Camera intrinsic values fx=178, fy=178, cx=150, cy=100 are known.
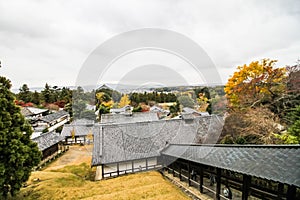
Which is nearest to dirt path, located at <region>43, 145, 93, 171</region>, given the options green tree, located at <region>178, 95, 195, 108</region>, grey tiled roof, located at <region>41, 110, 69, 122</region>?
grey tiled roof, located at <region>41, 110, 69, 122</region>

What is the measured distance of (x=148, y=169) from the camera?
41.1 feet

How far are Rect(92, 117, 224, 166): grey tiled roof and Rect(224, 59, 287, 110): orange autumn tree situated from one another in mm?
4559

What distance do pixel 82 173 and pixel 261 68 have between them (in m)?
17.4

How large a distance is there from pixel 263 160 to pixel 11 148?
896 cm

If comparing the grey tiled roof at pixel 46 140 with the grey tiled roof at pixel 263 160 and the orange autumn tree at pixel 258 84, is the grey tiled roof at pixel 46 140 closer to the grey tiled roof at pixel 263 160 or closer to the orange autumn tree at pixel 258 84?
the grey tiled roof at pixel 263 160

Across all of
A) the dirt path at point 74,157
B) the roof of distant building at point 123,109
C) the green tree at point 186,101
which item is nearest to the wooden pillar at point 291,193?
the dirt path at point 74,157

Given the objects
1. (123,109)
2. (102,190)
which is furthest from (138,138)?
(123,109)

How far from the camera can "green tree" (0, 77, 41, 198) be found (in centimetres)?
709

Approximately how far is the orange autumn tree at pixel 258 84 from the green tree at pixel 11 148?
52.4ft

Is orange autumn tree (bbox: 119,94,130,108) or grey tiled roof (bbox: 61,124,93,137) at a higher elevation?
orange autumn tree (bbox: 119,94,130,108)

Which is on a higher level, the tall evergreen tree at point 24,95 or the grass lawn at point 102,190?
the tall evergreen tree at point 24,95

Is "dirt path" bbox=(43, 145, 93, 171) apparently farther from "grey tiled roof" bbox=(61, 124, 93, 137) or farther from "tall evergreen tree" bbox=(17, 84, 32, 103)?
"tall evergreen tree" bbox=(17, 84, 32, 103)

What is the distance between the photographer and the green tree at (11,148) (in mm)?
7090

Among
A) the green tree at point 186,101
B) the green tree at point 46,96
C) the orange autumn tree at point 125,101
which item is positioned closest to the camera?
the green tree at point 186,101
